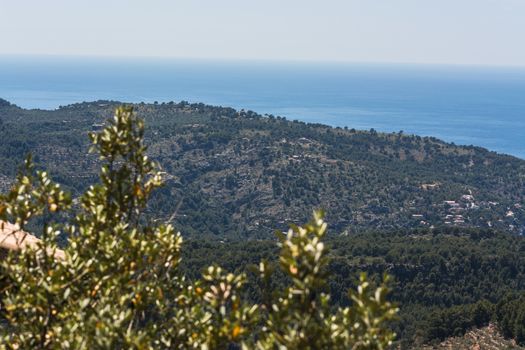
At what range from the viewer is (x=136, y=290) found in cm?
831

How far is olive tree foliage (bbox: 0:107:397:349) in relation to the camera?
273 inches

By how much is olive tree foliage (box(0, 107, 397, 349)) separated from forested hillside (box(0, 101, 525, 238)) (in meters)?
125

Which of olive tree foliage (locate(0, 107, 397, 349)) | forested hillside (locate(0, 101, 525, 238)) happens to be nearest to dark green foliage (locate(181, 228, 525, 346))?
forested hillside (locate(0, 101, 525, 238))

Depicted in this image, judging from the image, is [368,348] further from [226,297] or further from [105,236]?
[105,236]

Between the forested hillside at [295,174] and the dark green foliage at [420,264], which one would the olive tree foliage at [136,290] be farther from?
the forested hillside at [295,174]

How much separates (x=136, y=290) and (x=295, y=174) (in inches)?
5970

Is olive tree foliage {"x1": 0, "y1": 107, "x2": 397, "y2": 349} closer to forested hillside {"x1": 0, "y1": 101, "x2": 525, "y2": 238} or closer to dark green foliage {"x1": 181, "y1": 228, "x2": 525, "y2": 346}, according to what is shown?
dark green foliage {"x1": 181, "y1": 228, "x2": 525, "y2": 346}

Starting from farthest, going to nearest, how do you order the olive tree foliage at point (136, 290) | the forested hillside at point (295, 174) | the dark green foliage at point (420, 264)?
the forested hillside at point (295, 174)
the dark green foliage at point (420, 264)
the olive tree foliage at point (136, 290)

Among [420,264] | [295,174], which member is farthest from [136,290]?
[295,174]

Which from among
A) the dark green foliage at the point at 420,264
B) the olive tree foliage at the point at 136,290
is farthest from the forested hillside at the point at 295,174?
the olive tree foliage at the point at 136,290

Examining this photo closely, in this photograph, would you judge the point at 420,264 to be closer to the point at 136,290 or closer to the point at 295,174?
the point at 295,174

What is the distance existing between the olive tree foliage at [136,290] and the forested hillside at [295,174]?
125060 mm

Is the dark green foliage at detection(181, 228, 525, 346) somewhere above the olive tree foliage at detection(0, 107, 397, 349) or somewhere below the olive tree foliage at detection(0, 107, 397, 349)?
below

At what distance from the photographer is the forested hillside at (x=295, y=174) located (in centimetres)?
14988
